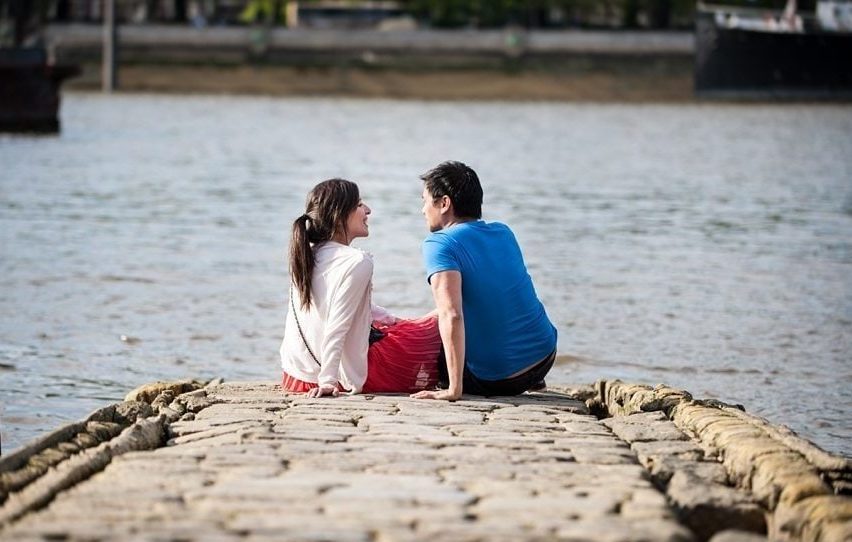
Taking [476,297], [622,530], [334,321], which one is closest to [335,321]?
[334,321]

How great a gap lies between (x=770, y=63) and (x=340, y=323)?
2415 inches

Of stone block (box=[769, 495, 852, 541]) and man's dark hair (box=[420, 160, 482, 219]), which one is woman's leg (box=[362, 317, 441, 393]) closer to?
man's dark hair (box=[420, 160, 482, 219])

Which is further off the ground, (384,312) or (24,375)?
(384,312)

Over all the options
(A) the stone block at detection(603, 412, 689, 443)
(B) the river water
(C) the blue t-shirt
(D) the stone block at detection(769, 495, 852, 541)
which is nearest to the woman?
(C) the blue t-shirt

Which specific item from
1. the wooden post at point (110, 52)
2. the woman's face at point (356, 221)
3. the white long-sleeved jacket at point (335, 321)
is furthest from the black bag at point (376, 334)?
the wooden post at point (110, 52)

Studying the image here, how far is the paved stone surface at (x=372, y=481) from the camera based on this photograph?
17.5ft

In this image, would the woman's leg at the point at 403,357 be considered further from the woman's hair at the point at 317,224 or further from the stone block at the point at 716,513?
the stone block at the point at 716,513

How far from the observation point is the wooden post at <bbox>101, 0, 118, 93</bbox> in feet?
233

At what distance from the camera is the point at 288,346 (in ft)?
27.0

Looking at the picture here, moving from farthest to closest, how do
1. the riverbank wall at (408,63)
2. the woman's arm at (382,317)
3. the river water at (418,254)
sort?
the riverbank wall at (408,63), the river water at (418,254), the woman's arm at (382,317)

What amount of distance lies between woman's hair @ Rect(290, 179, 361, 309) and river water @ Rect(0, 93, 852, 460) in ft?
6.37

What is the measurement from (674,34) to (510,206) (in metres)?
49.7

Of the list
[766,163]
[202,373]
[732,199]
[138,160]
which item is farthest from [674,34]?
[202,373]

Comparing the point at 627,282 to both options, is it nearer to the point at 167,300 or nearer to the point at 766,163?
the point at 167,300
